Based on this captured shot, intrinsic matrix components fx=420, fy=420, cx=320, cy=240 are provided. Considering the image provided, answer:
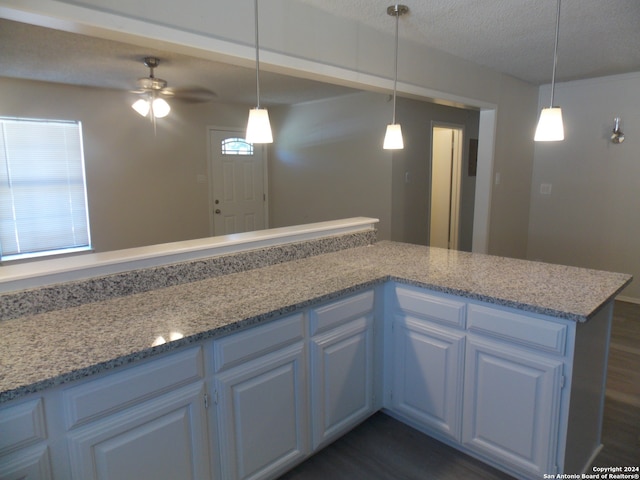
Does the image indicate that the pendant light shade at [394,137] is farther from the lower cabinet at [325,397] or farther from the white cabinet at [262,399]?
the white cabinet at [262,399]

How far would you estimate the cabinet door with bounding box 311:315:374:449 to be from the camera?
6.22 feet

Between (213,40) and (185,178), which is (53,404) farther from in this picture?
(185,178)

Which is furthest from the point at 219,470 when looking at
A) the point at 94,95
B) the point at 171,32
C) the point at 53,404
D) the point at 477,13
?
the point at 94,95

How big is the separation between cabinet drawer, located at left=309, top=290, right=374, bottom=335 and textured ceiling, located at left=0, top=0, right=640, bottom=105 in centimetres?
158

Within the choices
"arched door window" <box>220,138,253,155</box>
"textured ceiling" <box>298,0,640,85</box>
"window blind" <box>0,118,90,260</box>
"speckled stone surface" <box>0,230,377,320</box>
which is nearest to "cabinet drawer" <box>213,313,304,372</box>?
"speckled stone surface" <box>0,230,377,320</box>

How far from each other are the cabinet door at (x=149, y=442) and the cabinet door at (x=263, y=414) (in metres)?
0.09

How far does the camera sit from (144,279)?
1.83m

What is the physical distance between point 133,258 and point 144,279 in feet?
0.35

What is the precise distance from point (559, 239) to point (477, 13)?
3.09m

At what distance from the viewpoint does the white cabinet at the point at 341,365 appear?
6.17 ft

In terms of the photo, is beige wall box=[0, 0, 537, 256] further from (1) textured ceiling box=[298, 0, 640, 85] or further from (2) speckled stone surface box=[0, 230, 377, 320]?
(2) speckled stone surface box=[0, 230, 377, 320]

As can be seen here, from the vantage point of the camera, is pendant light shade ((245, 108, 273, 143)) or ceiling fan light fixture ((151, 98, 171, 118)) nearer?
pendant light shade ((245, 108, 273, 143))

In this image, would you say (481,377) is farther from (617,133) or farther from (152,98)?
(617,133)

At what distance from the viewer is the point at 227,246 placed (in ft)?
6.88
